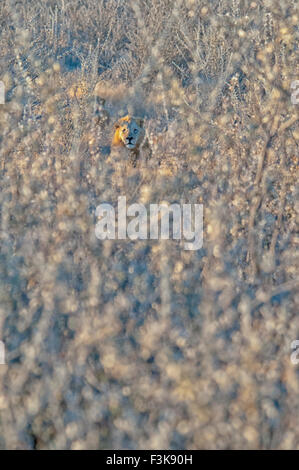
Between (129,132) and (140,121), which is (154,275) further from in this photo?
(140,121)

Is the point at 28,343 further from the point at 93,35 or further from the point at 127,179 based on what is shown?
the point at 93,35

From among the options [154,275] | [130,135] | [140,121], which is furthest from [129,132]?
[154,275]

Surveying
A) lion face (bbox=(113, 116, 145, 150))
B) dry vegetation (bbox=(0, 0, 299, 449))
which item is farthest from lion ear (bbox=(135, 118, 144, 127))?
dry vegetation (bbox=(0, 0, 299, 449))

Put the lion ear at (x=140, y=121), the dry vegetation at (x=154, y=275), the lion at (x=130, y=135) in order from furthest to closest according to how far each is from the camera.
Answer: the lion ear at (x=140, y=121), the lion at (x=130, y=135), the dry vegetation at (x=154, y=275)

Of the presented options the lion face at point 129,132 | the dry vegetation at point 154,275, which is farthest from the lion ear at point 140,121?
the dry vegetation at point 154,275

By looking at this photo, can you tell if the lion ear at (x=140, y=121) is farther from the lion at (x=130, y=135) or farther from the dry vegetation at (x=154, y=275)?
the dry vegetation at (x=154, y=275)

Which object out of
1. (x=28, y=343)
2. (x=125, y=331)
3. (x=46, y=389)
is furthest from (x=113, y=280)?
(x=46, y=389)

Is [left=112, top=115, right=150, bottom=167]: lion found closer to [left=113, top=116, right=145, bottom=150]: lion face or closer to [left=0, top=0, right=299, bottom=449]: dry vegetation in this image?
[left=113, top=116, right=145, bottom=150]: lion face
